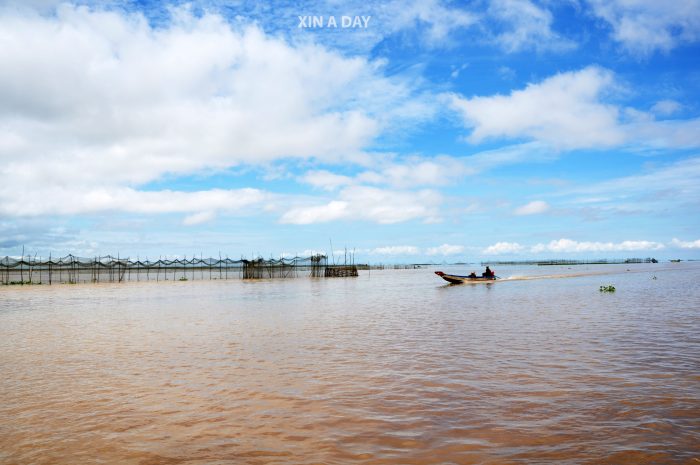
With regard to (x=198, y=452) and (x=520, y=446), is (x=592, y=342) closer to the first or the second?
(x=520, y=446)

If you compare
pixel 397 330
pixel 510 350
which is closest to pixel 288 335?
pixel 397 330

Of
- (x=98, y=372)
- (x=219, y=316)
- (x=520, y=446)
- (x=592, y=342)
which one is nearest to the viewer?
(x=520, y=446)

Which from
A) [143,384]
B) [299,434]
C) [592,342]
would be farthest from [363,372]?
[592,342]

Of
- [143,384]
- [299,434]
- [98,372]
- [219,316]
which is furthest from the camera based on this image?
[219,316]

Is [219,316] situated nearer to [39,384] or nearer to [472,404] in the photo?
[39,384]

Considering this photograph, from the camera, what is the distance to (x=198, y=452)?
5203 millimetres

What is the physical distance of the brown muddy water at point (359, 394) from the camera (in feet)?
17.0

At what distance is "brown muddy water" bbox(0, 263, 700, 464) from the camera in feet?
17.0

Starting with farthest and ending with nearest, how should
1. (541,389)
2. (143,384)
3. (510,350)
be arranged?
(510,350) → (143,384) → (541,389)

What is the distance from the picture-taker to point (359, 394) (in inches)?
288

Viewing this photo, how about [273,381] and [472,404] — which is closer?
[472,404]

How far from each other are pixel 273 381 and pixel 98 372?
3664mm

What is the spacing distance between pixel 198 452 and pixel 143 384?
3.57 metres

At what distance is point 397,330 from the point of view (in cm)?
1391
